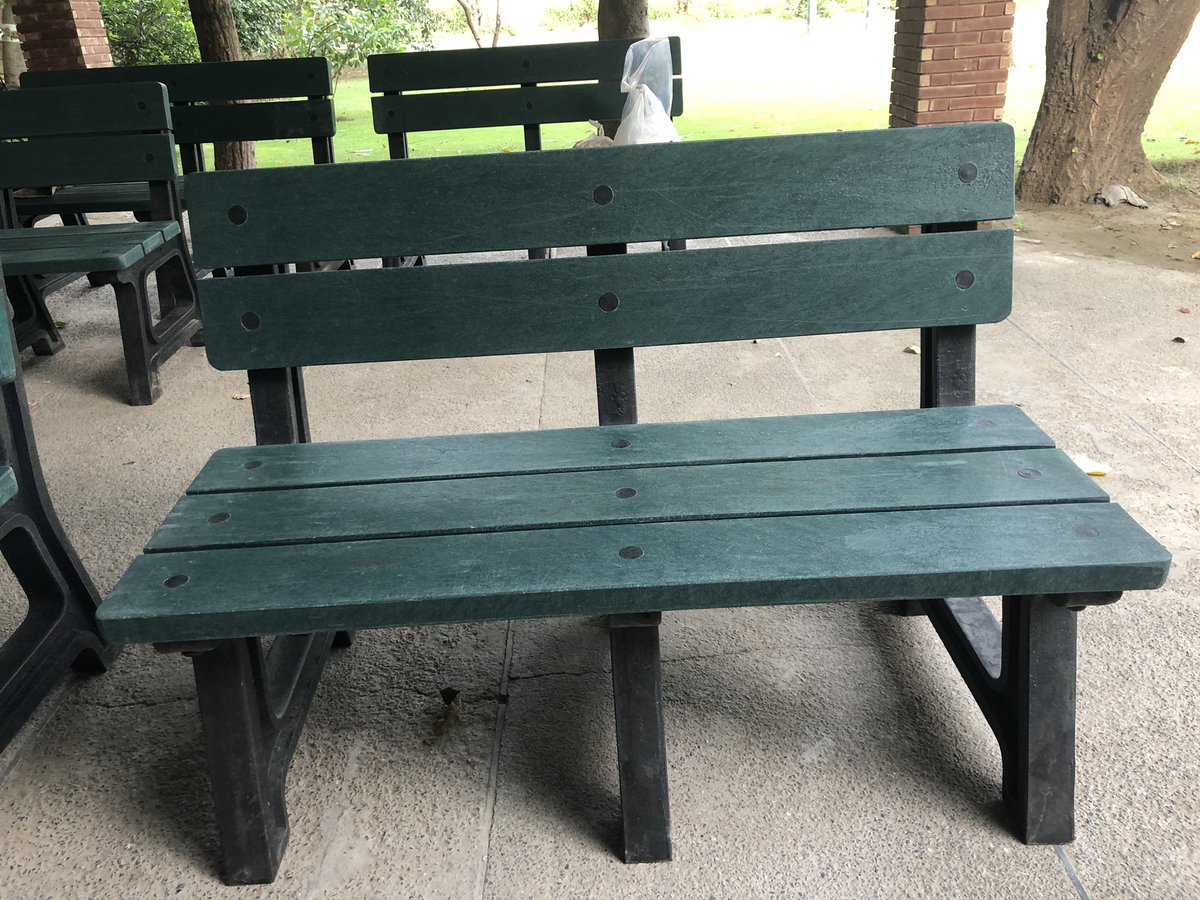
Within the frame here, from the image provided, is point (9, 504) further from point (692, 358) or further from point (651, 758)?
point (692, 358)

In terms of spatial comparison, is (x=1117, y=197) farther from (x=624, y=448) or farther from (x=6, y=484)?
(x=6, y=484)

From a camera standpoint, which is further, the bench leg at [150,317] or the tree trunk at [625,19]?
the tree trunk at [625,19]

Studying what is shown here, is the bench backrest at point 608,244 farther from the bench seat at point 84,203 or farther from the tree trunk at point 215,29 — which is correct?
the tree trunk at point 215,29

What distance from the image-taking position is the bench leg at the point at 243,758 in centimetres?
190

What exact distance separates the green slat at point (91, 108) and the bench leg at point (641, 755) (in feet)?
12.3

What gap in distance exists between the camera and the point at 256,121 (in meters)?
5.59

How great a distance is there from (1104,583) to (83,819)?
1.84m

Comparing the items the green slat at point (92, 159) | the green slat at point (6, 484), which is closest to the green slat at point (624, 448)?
the green slat at point (6, 484)

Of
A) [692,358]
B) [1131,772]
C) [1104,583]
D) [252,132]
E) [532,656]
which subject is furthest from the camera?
[252,132]

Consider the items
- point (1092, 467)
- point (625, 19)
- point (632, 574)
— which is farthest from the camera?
point (625, 19)

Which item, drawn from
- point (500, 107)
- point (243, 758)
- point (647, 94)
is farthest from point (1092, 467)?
point (500, 107)

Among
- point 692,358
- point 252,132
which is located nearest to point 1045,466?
point 692,358

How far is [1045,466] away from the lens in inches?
81.4

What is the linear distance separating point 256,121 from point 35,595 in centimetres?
360
